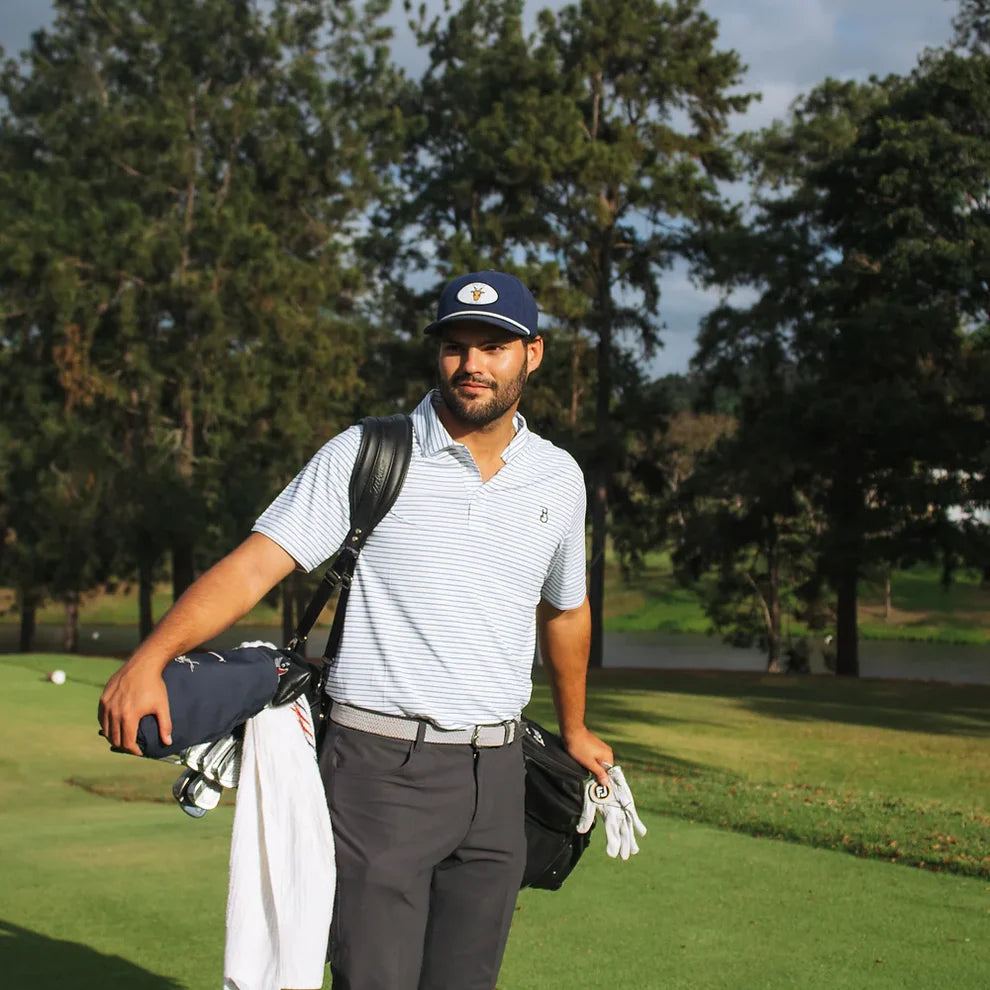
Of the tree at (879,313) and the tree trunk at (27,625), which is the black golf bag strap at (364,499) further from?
the tree trunk at (27,625)

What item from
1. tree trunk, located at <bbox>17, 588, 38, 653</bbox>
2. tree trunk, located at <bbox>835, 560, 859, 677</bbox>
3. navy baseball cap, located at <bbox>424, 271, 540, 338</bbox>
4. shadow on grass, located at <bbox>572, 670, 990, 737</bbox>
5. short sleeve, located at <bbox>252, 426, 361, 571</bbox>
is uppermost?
navy baseball cap, located at <bbox>424, 271, 540, 338</bbox>

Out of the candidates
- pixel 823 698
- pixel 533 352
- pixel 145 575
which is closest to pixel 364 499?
pixel 533 352

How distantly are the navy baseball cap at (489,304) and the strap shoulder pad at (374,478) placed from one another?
12.0 inches

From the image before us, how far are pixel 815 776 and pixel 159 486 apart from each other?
21.1 metres

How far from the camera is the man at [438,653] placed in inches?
111

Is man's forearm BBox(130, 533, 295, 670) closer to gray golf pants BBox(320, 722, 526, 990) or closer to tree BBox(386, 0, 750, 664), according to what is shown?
gray golf pants BBox(320, 722, 526, 990)

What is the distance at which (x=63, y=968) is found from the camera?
14.5 feet

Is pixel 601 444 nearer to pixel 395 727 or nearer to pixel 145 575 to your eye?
pixel 145 575

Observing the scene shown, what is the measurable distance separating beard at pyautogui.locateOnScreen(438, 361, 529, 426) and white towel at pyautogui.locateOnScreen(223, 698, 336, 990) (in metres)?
0.76

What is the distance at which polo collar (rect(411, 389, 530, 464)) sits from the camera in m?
3.00

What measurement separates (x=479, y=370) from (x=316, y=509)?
495 millimetres

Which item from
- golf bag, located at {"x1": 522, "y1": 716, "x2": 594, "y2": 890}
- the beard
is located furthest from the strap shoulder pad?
golf bag, located at {"x1": 522, "y1": 716, "x2": 594, "y2": 890}

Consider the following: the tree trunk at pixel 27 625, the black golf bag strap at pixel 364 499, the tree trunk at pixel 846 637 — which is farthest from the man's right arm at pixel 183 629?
the tree trunk at pixel 27 625

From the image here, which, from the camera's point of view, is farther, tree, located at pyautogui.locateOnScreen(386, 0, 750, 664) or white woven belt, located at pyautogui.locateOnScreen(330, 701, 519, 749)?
tree, located at pyautogui.locateOnScreen(386, 0, 750, 664)
